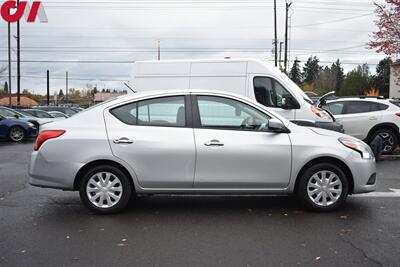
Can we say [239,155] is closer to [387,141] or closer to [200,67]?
[200,67]

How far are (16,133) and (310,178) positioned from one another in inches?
585

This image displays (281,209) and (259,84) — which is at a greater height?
(259,84)

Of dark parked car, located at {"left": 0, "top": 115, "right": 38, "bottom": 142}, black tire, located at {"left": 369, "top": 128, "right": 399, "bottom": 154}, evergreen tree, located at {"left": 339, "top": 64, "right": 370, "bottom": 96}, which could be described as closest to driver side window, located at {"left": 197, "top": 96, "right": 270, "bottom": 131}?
black tire, located at {"left": 369, "top": 128, "right": 399, "bottom": 154}

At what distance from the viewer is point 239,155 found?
5.83 metres

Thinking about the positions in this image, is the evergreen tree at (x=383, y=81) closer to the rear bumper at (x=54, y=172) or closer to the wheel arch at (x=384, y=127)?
the wheel arch at (x=384, y=127)

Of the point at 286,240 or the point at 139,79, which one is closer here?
the point at 286,240

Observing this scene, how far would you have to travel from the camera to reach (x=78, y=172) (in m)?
5.91

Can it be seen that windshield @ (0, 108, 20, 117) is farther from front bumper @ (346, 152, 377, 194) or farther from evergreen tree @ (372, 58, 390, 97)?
evergreen tree @ (372, 58, 390, 97)

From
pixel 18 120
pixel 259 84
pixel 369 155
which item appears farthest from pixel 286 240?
pixel 18 120

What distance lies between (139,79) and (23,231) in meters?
5.80

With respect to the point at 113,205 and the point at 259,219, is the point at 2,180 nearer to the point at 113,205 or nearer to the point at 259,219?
the point at 113,205

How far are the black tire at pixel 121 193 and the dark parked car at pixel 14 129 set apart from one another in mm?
13338

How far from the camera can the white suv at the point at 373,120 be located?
12.1m

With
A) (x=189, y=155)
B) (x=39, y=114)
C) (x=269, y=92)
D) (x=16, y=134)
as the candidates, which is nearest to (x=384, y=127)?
(x=269, y=92)
